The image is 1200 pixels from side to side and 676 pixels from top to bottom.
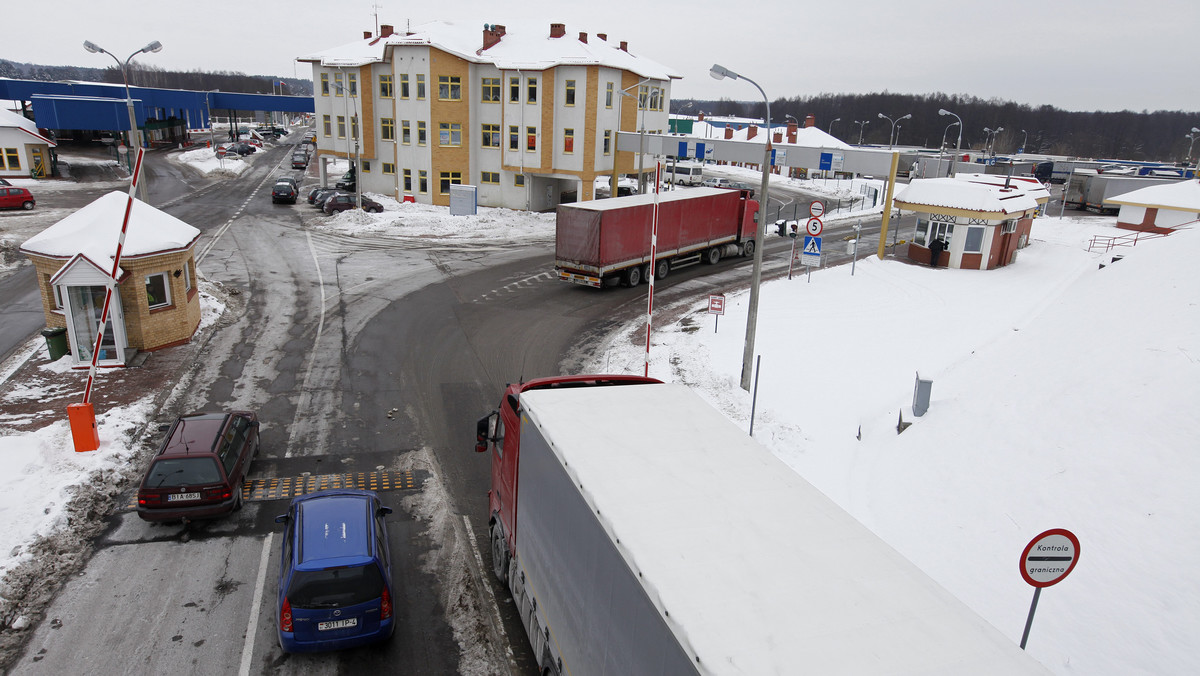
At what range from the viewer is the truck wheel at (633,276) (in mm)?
28119

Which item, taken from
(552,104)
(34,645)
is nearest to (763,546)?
(34,645)

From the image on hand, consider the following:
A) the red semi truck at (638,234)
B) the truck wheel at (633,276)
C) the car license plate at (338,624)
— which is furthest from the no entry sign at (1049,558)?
the truck wheel at (633,276)

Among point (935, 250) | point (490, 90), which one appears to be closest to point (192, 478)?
point (935, 250)

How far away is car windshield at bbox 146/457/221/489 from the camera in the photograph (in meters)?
10.9

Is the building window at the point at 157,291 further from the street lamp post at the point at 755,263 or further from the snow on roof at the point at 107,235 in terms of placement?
the street lamp post at the point at 755,263

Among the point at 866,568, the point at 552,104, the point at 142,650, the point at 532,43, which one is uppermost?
the point at 532,43

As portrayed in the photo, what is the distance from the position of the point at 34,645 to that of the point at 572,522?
288 inches

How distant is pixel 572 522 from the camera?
652 cm

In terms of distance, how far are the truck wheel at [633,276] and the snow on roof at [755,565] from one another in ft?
68.4

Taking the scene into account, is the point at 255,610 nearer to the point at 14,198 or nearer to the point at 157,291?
the point at 157,291

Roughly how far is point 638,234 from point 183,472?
19556 millimetres

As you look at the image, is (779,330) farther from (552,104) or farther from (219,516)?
(552,104)

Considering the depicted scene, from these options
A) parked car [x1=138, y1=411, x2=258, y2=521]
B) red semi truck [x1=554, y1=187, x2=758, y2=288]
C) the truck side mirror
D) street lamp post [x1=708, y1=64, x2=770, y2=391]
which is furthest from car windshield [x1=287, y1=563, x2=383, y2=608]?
red semi truck [x1=554, y1=187, x2=758, y2=288]

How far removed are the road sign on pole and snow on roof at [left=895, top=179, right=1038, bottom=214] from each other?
2673cm
